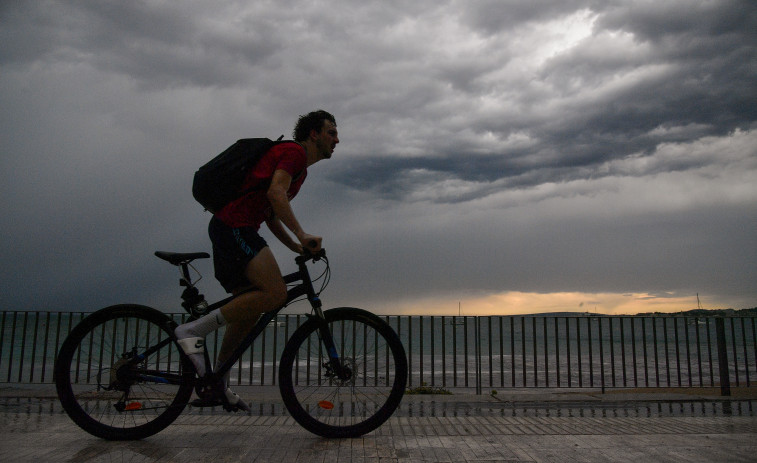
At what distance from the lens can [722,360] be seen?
7027 mm

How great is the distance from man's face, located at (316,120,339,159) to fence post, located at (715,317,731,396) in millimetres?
6068

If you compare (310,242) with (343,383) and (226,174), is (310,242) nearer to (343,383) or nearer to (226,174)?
(226,174)

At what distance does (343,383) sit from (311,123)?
1680 mm

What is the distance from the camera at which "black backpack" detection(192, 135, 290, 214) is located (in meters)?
3.10

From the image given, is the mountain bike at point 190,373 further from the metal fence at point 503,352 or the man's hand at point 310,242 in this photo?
the metal fence at point 503,352

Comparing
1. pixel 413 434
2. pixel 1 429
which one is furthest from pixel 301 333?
pixel 1 429

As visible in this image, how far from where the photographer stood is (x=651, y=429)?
3.55 m

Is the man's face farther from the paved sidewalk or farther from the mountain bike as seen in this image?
the paved sidewalk

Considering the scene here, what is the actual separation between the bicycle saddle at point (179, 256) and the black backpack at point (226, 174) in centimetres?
31

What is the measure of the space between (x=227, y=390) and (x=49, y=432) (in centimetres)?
116

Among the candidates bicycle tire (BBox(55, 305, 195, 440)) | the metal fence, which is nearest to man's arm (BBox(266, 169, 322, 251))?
the metal fence

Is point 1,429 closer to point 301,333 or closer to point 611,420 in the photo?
point 301,333

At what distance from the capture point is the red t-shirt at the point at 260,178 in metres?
3.16

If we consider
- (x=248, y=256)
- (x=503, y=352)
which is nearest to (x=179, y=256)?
(x=248, y=256)
